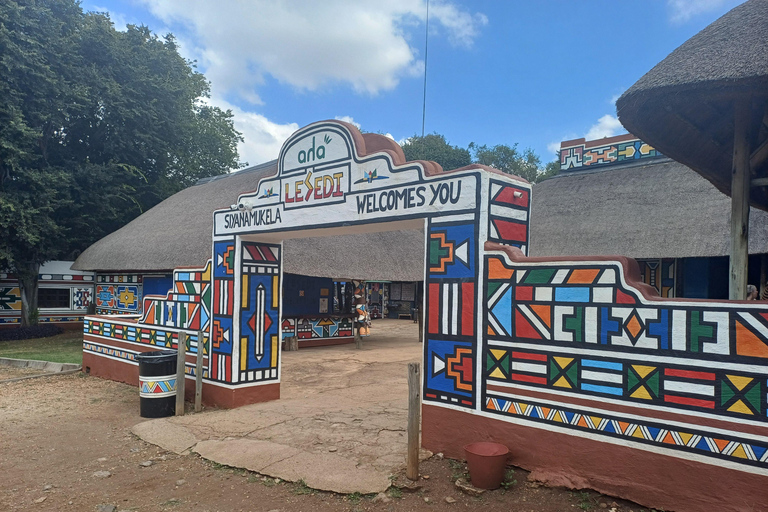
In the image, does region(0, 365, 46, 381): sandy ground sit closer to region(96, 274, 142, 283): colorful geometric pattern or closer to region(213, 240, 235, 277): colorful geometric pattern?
region(213, 240, 235, 277): colorful geometric pattern

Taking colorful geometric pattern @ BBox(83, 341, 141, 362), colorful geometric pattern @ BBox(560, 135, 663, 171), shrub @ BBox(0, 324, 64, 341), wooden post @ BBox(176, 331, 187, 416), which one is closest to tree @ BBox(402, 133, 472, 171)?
colorful geometric pattern @ BBox(560, 135, 663, 171)

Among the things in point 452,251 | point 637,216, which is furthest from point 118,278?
point 452,251

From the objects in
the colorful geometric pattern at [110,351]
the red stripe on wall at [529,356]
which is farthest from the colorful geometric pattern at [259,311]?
the red stripe on wall at [529,356]

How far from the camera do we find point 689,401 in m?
4.02

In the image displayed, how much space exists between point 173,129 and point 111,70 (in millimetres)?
3260

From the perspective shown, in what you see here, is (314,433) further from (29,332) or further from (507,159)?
(507,159)

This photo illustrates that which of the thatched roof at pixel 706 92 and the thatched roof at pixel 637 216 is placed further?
the thatched roof at pixel 637 216

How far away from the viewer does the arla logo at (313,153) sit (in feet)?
23.0

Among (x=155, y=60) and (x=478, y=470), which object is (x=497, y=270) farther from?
(x=155, y=60)

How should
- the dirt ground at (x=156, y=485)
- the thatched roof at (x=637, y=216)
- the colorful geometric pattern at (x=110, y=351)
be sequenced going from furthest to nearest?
the thatched roof at (x=637, y=216) < the colorful geometric pattern at (x=110, y=351) < the dirt ground at (x=156, y=485)

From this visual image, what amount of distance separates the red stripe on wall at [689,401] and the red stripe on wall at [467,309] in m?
1.82

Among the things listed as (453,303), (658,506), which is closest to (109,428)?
(453,303)

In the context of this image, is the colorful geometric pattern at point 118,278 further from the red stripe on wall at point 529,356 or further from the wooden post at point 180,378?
the red stripe on wall at point 529,356

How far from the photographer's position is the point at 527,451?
4.87 metres
